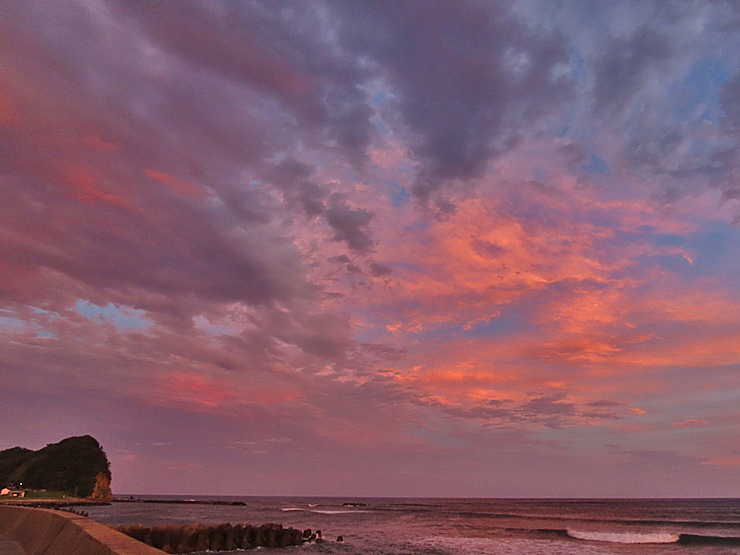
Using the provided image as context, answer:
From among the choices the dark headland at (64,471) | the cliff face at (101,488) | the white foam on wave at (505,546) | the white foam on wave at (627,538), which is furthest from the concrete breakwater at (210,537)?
the cliff face at (101,488)

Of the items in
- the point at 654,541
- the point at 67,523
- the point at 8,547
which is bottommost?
the point at 654,541

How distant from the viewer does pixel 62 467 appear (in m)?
132

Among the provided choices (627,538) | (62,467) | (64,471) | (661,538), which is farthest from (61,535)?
(62,467)

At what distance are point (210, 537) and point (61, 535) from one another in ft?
87.2

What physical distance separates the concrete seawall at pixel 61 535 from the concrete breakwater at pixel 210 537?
851 centimetres

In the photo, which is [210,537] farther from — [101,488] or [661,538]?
[101,488]

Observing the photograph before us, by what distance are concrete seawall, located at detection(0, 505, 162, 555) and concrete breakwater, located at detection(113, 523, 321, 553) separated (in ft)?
27.9

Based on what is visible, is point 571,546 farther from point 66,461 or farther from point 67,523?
point 66,461

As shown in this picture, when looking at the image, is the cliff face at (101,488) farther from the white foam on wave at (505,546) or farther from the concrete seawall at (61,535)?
the concrete seawall at (61,535)

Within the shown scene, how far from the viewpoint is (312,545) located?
39625 mm

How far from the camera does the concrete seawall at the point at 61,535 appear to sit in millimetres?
8070

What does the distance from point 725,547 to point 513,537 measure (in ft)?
66.1

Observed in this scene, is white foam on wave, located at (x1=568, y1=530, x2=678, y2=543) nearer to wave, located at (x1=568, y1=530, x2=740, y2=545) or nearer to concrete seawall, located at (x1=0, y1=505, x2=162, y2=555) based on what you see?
wave, located at (x1=568, y1=530, x2=740, y2=545)

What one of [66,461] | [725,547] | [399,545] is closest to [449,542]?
[399,545]
